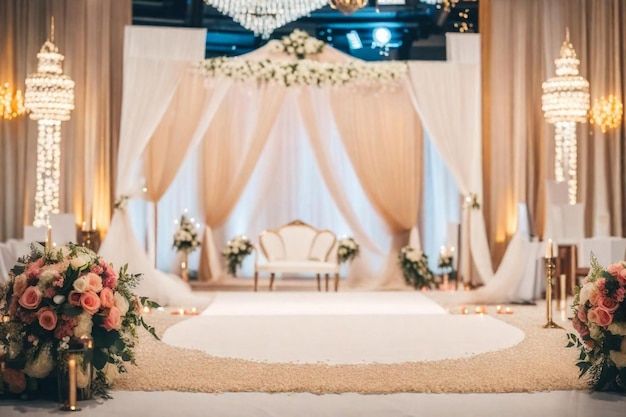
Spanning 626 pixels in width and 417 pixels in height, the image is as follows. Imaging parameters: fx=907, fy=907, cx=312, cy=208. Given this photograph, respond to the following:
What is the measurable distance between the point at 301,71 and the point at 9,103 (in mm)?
3439

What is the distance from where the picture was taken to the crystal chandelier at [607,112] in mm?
10656

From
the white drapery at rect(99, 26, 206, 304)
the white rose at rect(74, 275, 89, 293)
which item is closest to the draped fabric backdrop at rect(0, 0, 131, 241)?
the white drapery at rect(99, 26, 206, 304)

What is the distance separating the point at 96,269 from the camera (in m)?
4.32

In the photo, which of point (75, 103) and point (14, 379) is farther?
point (75, 103)

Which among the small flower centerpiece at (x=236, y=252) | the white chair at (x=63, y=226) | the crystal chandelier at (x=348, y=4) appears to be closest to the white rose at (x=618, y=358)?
the crystal chandelier at (x=348, y=4)

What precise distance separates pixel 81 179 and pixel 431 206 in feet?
16.8

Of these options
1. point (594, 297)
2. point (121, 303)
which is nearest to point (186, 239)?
point (121, 303)

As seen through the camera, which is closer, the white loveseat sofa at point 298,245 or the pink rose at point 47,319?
the pink rose at point 47,319

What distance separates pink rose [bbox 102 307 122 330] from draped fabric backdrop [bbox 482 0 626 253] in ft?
23.1

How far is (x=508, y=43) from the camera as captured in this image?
1071cm

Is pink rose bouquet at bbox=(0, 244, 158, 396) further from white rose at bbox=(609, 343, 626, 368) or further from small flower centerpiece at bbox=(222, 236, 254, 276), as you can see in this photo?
small flower centerpiece at bbox=(222, 236, 254, 276)

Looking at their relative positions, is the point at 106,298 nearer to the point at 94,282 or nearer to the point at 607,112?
the point at 94,282

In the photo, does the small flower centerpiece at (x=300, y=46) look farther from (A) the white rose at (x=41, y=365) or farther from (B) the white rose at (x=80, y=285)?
(A) the white rose at (x=41, y=365)

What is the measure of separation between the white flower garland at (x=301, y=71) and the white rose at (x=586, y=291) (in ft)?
19.9
